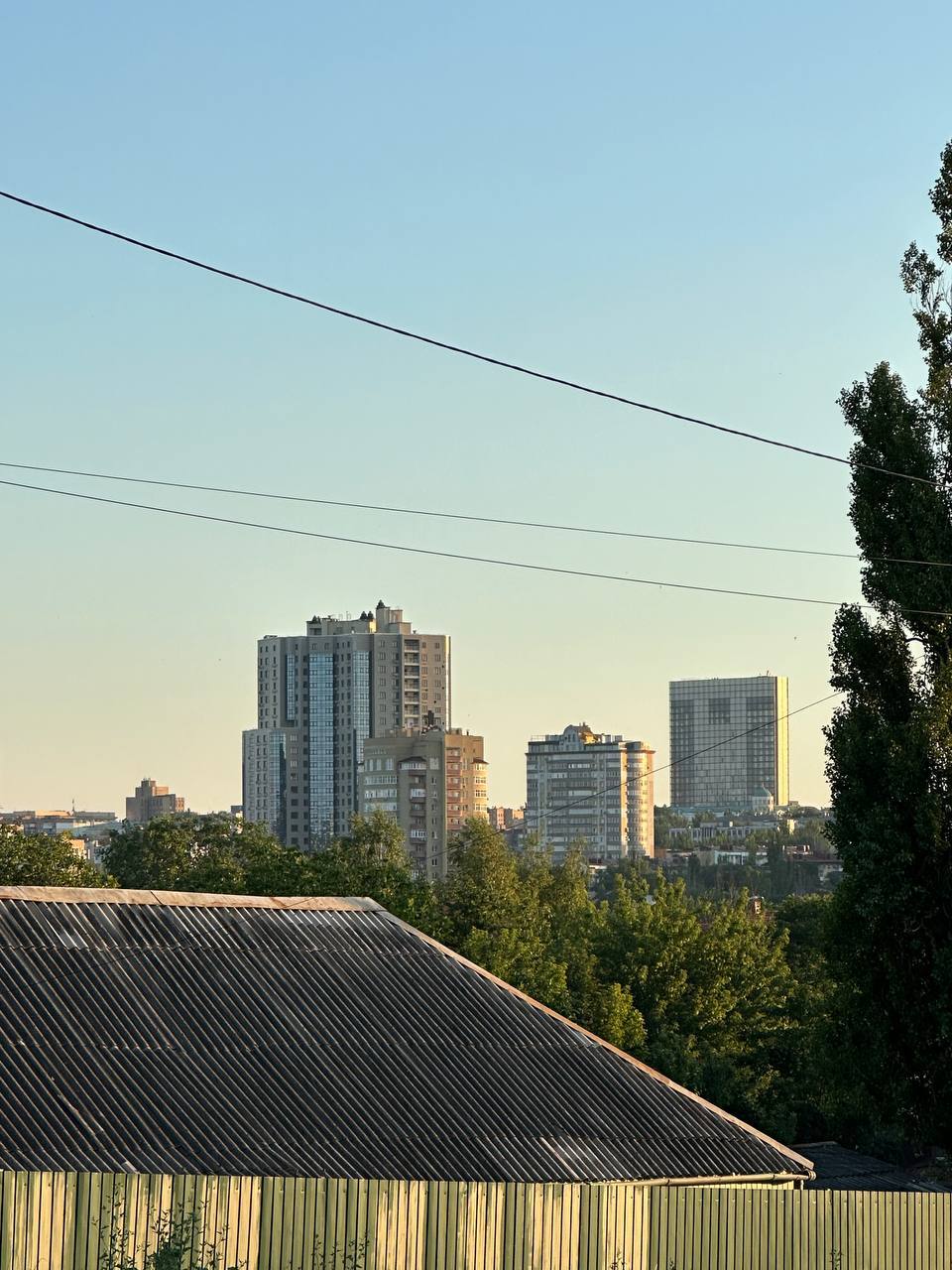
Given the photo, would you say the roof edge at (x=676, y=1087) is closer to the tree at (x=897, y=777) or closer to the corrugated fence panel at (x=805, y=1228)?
the tree at (x=897, y=777)

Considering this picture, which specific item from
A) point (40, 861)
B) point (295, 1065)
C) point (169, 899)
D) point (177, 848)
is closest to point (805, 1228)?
point (295, 1065)

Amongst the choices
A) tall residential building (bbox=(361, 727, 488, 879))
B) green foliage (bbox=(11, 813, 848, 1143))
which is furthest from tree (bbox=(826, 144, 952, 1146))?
tall residential building (bbox=(361, 727, 488, 879))

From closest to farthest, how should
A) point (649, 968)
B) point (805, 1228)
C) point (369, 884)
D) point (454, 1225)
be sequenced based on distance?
point (454, 1225) < point (805, 1228) < point (369, 884) < point (649, 968)

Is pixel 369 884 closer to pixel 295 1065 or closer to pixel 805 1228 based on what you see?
pixel 295 1065

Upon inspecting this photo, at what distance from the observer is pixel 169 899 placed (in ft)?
62.7

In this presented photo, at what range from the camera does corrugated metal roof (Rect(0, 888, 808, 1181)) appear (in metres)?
15.4

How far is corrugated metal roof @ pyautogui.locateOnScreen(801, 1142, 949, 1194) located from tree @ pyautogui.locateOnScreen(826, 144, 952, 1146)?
11.9 m

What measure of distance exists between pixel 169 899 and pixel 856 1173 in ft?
66.6

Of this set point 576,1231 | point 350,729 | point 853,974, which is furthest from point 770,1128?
point 350,729

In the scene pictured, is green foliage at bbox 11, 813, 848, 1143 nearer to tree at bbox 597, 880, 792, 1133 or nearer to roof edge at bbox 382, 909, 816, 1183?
tree at bbox 597, 880, 792, 1133

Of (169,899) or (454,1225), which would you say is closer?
(454,1225)

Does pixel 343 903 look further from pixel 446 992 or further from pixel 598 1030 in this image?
pixel 598 1030

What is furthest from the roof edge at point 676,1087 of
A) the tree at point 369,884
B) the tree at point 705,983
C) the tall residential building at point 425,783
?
the tall residential building at point 425,783

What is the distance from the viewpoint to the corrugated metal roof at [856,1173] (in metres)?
31.4
